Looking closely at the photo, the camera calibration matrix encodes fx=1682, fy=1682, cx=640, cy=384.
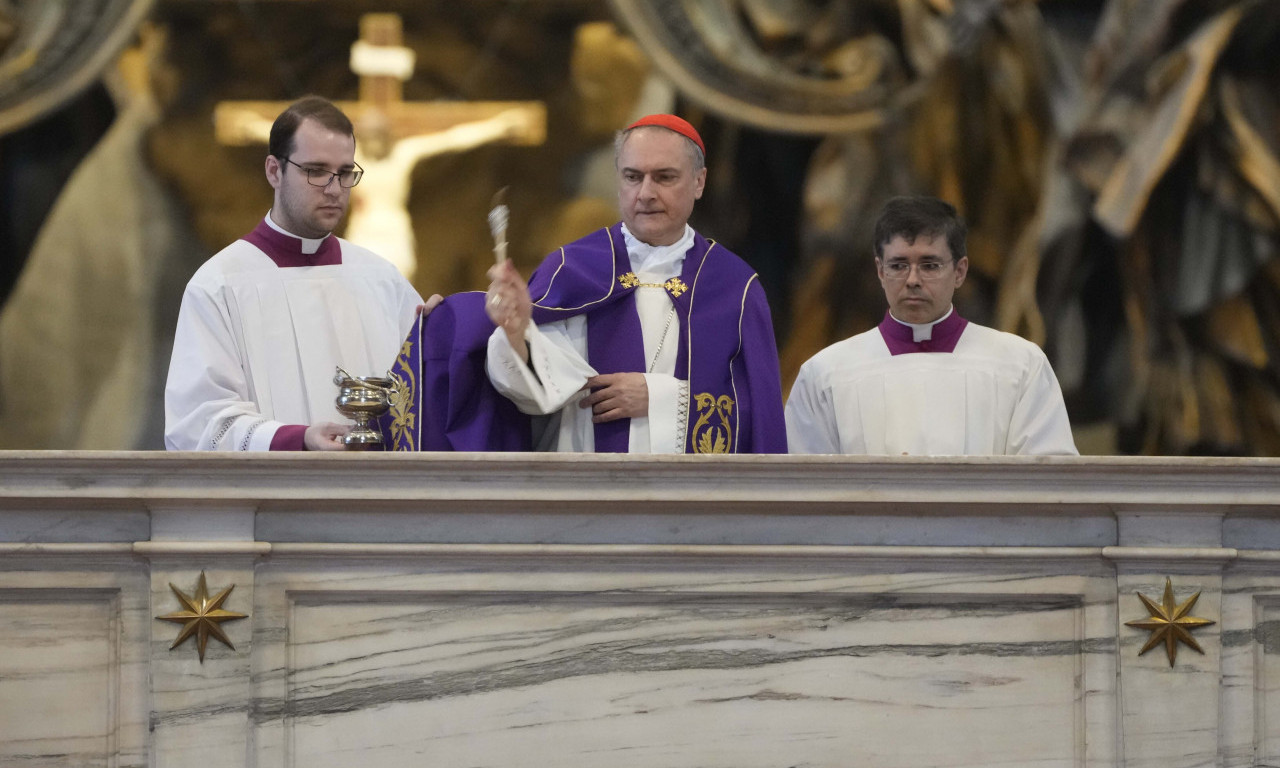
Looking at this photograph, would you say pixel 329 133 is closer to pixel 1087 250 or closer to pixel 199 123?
pixel 199 123

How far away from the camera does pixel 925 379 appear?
4.12 m

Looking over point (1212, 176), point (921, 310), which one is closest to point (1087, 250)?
point (1212, 176)

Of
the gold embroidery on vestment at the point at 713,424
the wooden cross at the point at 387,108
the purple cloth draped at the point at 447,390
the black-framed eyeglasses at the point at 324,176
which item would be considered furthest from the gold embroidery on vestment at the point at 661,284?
the wooden cross at the point at 387,108

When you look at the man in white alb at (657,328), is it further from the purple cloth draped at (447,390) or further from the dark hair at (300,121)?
the dark hair at (300,121)

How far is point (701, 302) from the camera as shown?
3941mm

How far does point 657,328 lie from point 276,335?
3.16 feet

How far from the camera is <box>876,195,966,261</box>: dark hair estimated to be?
3928mm

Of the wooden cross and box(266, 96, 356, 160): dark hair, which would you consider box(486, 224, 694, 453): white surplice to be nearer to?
box(266, 96, 356, 160): dark hair

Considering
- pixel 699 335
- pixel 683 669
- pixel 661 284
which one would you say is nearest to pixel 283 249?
pixel 661 284

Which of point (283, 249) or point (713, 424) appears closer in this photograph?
point (713, 424)

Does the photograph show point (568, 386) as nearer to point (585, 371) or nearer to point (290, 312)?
point (585, 371)

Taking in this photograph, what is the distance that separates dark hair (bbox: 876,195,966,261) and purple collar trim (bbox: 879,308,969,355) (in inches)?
9.2

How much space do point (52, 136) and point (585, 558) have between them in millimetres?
5093

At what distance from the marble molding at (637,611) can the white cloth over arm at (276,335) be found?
2.69 ft
